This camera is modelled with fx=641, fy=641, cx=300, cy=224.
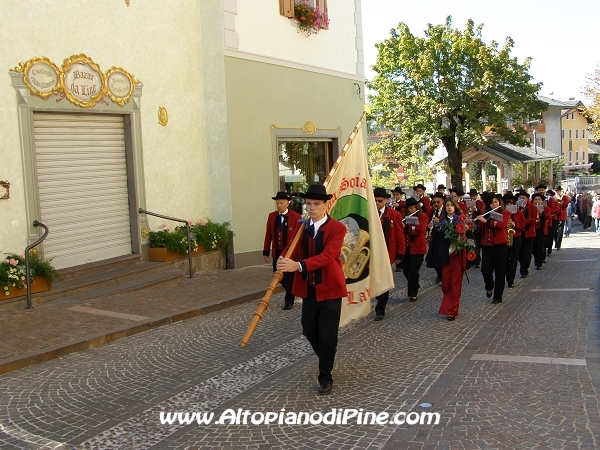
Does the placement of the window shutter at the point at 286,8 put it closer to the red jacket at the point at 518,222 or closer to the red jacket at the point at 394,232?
the red jacket at the point at 518,222

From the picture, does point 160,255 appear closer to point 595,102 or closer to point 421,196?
point 421,196

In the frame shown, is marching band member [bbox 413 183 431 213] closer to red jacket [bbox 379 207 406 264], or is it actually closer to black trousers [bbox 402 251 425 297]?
black trousers [bbox 402 251 425 297]

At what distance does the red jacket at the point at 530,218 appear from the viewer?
547 inches

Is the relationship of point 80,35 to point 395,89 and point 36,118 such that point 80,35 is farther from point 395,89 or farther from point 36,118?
point 395,89

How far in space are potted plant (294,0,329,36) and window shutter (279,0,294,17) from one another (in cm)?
16

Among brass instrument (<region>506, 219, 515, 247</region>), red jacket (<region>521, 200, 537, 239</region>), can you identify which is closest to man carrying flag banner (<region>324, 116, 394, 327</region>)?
brass instrument (<region>506, 219, 515, 247</region>)

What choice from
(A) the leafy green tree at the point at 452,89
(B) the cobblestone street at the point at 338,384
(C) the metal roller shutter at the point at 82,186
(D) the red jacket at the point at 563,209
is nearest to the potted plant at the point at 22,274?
(B) the cobblestone street at the point at 338,384

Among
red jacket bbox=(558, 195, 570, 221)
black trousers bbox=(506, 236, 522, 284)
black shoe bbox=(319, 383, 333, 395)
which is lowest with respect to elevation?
black shoe bbox=(319, 383, 333, 395)

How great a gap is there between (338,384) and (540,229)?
34.6 ft

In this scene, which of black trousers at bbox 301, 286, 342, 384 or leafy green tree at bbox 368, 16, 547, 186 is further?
leafy green tree at bbox 368, 16, 547, 186

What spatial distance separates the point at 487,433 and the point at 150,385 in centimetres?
332

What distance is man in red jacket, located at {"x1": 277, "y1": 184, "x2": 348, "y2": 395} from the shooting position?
594 centimetres

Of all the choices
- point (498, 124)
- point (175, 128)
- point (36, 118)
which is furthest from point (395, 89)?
point (36, 118)

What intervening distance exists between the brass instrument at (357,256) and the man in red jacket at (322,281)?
3.41 ft
